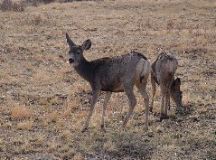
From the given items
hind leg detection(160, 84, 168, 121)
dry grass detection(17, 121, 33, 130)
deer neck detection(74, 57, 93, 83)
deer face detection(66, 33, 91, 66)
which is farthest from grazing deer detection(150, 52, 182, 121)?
dry grass detection(17, 121, 33, 130)

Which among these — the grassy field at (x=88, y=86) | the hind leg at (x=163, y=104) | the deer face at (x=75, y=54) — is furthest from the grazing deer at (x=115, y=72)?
the hind leg at (x=163, y=104)

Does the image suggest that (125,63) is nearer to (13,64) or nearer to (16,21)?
(13,64)

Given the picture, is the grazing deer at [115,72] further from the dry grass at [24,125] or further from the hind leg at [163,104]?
→ the dry grass at [24,125]

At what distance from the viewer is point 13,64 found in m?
20.7

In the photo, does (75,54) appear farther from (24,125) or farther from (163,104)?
(163,104)

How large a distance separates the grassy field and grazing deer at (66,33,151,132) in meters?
0.88

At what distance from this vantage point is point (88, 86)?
17.4 m

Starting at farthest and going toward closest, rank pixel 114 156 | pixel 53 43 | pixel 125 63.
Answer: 1. pixel 53 43
2. pixel 125 63
3. pixel 114 156

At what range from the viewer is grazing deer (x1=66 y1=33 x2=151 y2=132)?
1234cm

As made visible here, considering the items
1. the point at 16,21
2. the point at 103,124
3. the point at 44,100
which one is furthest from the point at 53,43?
the point at 103,124

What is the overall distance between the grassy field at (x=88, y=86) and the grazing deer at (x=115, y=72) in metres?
0.88

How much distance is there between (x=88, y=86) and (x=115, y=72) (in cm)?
498

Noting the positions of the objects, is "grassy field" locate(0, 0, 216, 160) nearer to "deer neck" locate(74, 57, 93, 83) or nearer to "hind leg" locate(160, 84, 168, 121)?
"hind leg" locate(160, 84, 168, 121)

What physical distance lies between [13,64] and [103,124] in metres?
8.89
